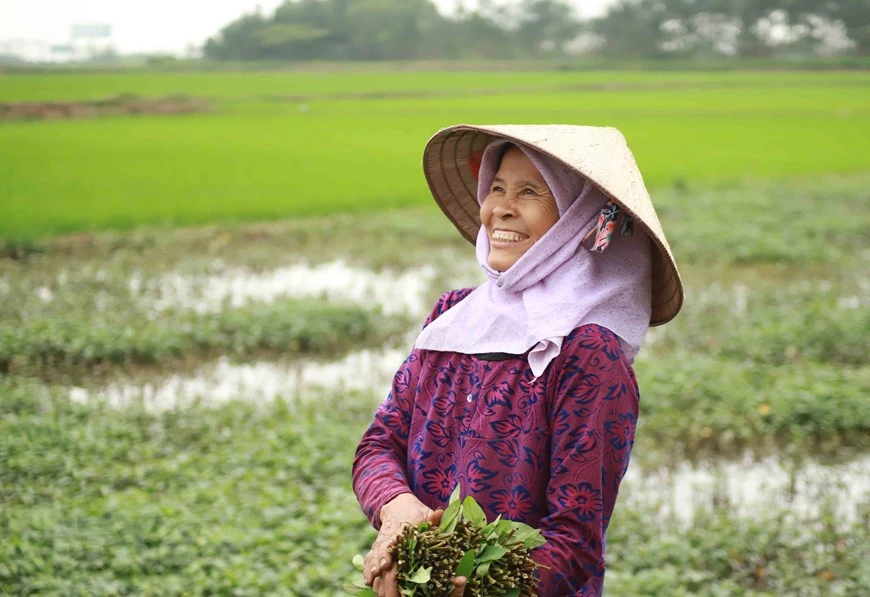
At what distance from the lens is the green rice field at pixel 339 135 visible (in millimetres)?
10531

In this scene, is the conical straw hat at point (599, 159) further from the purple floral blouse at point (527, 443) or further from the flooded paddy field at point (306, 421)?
the flooded paddy field at point (306, 421)

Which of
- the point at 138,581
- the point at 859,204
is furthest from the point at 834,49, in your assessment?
the point at 138,581

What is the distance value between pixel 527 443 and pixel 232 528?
211 centimetres

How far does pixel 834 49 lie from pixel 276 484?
2269 cm

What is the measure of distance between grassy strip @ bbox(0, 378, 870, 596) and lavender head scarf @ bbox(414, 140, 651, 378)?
1.73 m

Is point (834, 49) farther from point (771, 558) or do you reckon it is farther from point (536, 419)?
point (536, 419)

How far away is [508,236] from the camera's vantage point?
156 centimetres

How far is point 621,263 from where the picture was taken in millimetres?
1558

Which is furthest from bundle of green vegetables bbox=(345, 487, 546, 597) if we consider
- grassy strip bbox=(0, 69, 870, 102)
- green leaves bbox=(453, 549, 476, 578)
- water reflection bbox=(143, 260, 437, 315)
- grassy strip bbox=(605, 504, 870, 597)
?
grassy strip bbox=(0, 69, 870, 102)

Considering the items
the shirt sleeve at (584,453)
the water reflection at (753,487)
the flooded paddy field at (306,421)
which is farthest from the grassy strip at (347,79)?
the shirt sleeve at (584,453)

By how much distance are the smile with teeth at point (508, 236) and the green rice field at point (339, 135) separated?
7588 mm

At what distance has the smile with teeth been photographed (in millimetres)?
1550

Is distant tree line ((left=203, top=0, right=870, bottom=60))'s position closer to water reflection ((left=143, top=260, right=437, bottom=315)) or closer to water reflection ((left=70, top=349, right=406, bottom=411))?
water reflection ((left=143, top=260, right=437, bottom=315))

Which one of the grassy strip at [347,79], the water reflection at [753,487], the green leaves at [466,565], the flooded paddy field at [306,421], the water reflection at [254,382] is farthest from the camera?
the grassy strip at [347,79]
